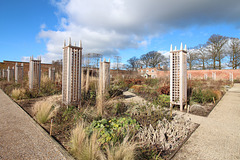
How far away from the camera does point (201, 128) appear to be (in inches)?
121

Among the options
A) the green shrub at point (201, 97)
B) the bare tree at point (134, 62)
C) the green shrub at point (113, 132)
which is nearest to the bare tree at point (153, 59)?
the bare tree at point (134, 62)

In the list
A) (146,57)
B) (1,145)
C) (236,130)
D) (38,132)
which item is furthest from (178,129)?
(146,57)

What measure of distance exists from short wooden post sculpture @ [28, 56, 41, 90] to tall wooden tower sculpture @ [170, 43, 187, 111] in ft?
23.0

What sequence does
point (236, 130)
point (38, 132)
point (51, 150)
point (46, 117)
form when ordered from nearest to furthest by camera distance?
point (51, 150) → point (38, 132) → point (236, 130) → point (46, 117)

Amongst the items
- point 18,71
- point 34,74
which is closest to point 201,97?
point 34,74

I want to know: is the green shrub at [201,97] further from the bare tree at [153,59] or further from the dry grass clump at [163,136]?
the bare tree at [153,59]

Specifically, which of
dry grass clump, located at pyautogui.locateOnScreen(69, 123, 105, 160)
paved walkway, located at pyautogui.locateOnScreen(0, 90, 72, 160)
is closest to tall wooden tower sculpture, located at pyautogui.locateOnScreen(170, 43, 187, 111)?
dry grass clump, located at pyautogui.locateOnScreen(69, 123, 105, 160)

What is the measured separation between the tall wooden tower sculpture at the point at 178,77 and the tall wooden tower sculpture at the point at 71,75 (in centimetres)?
350

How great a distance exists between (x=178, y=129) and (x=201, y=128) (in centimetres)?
79

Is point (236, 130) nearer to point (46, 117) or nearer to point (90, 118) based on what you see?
point (90, 118)

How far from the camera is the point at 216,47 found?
943 inches

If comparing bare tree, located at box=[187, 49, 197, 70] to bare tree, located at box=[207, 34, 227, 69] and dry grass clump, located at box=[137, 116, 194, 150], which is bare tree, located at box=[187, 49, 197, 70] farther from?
dry grass clump, located at box=[137, 116, 194, 150]

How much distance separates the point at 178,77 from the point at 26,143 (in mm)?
4903

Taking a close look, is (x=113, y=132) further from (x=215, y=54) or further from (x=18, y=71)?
(x=215, y=54)
